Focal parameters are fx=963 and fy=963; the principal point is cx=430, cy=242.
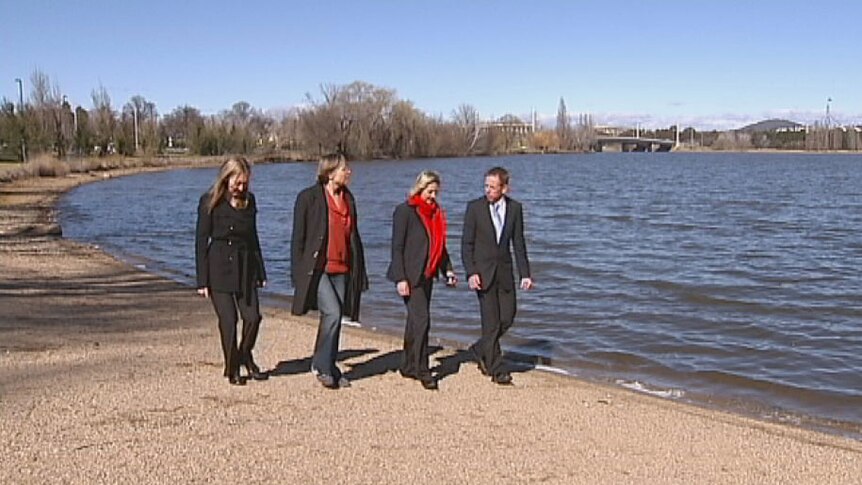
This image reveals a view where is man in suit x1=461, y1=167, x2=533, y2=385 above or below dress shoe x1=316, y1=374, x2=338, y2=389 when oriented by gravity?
above

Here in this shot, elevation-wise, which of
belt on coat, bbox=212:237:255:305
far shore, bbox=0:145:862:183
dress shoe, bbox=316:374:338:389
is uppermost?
far shore, bbox=0:145:862:183

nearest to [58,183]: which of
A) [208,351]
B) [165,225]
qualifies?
[165,225]

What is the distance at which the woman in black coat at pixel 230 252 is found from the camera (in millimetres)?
7406

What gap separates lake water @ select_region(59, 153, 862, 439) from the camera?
10805 mm

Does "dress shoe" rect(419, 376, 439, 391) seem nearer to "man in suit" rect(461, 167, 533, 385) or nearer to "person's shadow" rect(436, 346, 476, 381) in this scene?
"person's shadow" rect(436, 346, 476, 381)

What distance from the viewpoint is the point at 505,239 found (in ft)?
27.2

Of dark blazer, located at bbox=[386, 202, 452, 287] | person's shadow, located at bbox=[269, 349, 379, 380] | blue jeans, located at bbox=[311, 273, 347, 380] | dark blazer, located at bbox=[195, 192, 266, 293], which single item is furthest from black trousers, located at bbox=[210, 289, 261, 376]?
dark blazer, located at bbox=[386, 202, 452, 287]

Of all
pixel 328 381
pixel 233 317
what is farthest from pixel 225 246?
pixel 328 381

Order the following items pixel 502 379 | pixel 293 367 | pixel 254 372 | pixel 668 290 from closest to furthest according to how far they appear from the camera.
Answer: pixel 254 372, pixel 502 379, pixel 293 367, pixel 668 290

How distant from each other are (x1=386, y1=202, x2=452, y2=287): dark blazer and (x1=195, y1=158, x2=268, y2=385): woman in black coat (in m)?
1.14

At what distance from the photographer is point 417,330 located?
830 cm

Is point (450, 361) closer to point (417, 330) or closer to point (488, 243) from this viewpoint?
point (417, 330)

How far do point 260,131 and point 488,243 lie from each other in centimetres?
14713

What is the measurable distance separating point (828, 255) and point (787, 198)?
24617mm
